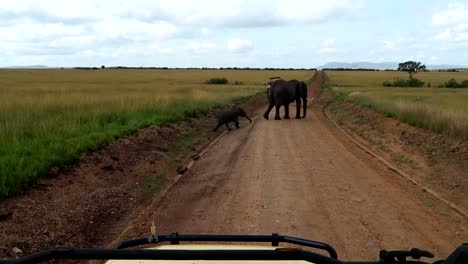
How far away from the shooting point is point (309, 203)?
300 inches

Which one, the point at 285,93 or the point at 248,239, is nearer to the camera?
the point at 248,239

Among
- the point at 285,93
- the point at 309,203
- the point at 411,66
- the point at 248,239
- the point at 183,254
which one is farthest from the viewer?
the point at 411,66

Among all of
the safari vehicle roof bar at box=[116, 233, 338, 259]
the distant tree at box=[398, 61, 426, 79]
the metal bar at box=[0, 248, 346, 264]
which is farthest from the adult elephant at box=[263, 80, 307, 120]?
the distant tree at box=[398, 61, 426, 79]

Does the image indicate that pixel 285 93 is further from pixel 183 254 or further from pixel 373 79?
pixel 373 79

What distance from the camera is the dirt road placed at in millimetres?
6258

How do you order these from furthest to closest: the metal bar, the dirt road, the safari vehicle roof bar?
1. the dirt road
2. the safari vehicle roof bar
3. the metal bar

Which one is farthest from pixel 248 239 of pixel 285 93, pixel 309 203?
pixel 285 93

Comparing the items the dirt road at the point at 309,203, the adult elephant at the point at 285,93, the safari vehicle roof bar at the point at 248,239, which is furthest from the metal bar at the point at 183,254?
the adult elephant at the point at 285,93

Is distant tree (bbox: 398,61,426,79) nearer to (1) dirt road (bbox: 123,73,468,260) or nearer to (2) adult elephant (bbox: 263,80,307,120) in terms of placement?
(2) adult elephant (bbox: 263,80,307,120)

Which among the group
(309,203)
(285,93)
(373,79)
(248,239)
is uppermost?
(248,239)

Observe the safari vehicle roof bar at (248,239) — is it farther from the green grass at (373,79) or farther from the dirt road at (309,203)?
the green grass at (373,79)

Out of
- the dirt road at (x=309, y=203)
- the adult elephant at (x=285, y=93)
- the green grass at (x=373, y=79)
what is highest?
the adult elephant at (x=285, y=93)

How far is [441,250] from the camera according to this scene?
19.0ft

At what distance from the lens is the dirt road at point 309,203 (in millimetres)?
6258
